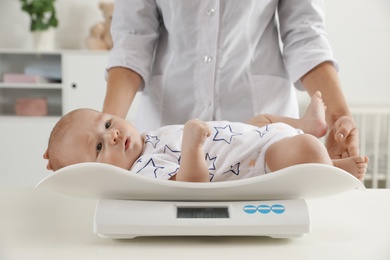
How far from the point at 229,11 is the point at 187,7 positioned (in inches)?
4.2

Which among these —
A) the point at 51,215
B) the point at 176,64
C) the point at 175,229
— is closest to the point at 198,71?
the point at 176,64

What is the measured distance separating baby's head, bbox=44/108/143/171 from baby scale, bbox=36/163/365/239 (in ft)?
0.87

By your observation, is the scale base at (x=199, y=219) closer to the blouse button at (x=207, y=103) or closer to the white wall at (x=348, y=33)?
the blouse button at (x=207, y=103)

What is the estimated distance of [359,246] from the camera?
87 cm

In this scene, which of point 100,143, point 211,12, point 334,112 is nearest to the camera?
point 100,143

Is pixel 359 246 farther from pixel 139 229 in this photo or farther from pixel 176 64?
pixel 176 64

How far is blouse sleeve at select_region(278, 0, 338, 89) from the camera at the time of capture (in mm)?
1521

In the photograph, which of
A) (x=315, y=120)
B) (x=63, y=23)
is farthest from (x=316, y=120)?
(x=63, y=23)

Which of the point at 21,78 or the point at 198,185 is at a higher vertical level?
the point at 198,185

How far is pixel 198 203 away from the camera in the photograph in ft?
2.94

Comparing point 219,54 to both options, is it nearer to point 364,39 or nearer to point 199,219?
point 199,219

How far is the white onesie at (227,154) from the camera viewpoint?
1.09 meters

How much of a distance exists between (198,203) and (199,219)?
0.11 ft

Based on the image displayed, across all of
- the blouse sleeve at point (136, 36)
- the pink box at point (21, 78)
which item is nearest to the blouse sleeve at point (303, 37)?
the blouse sleeve at point (136, 36)
